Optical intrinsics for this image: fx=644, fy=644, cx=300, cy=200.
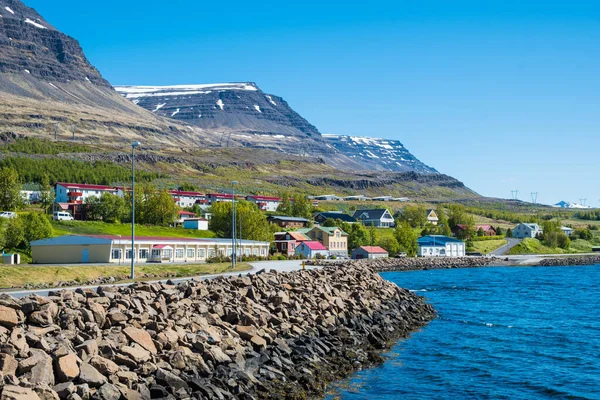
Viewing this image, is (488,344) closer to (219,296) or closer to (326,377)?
(326,377)

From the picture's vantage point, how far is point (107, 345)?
20.3 meters

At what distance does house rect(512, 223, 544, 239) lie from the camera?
180825mm

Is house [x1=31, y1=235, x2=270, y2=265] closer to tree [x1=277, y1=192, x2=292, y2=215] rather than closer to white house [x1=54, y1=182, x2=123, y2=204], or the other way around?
white house [x1=54, y1=182, x2=123, y2=204]

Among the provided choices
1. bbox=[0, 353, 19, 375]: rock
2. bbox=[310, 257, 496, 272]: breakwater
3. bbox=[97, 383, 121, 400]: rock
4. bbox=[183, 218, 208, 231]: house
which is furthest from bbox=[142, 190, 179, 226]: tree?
bbox=[0, 353, 19, 375]: rock

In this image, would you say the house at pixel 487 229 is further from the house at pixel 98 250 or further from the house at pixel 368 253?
the house at pixel 98 250

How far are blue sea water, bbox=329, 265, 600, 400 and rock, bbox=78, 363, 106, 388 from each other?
9667mm

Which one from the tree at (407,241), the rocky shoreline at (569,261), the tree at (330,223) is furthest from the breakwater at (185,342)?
the tree at (330,223)

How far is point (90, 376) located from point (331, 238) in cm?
11021

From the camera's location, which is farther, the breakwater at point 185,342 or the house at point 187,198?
the house at point 187,198

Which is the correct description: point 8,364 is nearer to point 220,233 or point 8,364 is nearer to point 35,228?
point 35,228

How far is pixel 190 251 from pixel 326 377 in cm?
6000

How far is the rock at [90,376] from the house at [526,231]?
577 ft

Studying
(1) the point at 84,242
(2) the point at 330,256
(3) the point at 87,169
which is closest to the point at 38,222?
(1) the point at 84,242

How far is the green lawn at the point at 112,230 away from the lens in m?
101
